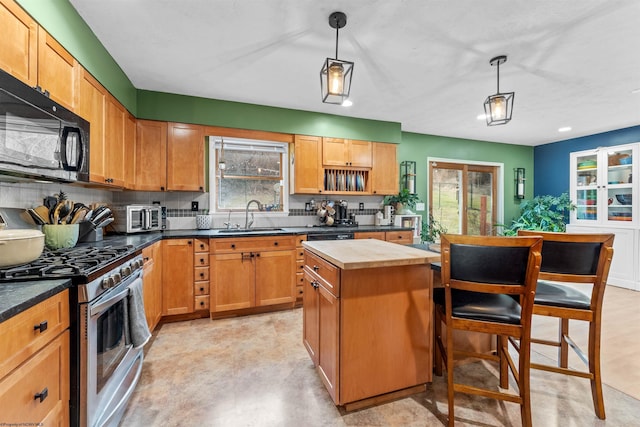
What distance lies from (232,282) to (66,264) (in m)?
1.77

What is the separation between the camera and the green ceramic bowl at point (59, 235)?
6.12ft

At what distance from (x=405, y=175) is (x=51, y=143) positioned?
4.44m

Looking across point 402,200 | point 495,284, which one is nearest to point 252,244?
point 495,284

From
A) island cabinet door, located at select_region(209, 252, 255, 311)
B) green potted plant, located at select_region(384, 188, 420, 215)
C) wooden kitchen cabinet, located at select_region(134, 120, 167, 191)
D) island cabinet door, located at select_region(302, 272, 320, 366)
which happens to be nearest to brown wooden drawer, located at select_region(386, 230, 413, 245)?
green potted plant, located at select_region(384, 188, 420, 215)

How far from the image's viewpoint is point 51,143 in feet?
5.26

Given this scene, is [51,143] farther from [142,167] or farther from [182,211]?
[182,211]

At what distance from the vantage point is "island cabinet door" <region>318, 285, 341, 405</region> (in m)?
1.59

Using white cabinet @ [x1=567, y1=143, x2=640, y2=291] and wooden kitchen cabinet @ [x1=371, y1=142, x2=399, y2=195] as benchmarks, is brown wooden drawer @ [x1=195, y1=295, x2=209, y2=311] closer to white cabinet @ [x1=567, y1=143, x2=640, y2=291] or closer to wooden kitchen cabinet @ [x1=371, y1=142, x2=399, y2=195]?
wooden kitchen cabinet @ [x1=371, y1=142, x2=399, y2=195]

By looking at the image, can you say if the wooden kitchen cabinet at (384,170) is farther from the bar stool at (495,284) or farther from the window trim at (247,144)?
the bar stool at (495,284)

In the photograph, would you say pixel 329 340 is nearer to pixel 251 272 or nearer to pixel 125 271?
pixel 125 271

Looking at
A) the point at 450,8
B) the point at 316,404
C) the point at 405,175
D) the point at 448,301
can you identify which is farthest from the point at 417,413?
the point at 405,175

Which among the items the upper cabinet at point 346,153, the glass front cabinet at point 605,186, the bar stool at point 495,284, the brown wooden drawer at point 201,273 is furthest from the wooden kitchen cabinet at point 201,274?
the glass front cabinet at point 605,186

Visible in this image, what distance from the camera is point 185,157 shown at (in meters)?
3.32

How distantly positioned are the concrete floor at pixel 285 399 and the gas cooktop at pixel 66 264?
0.93 metres
